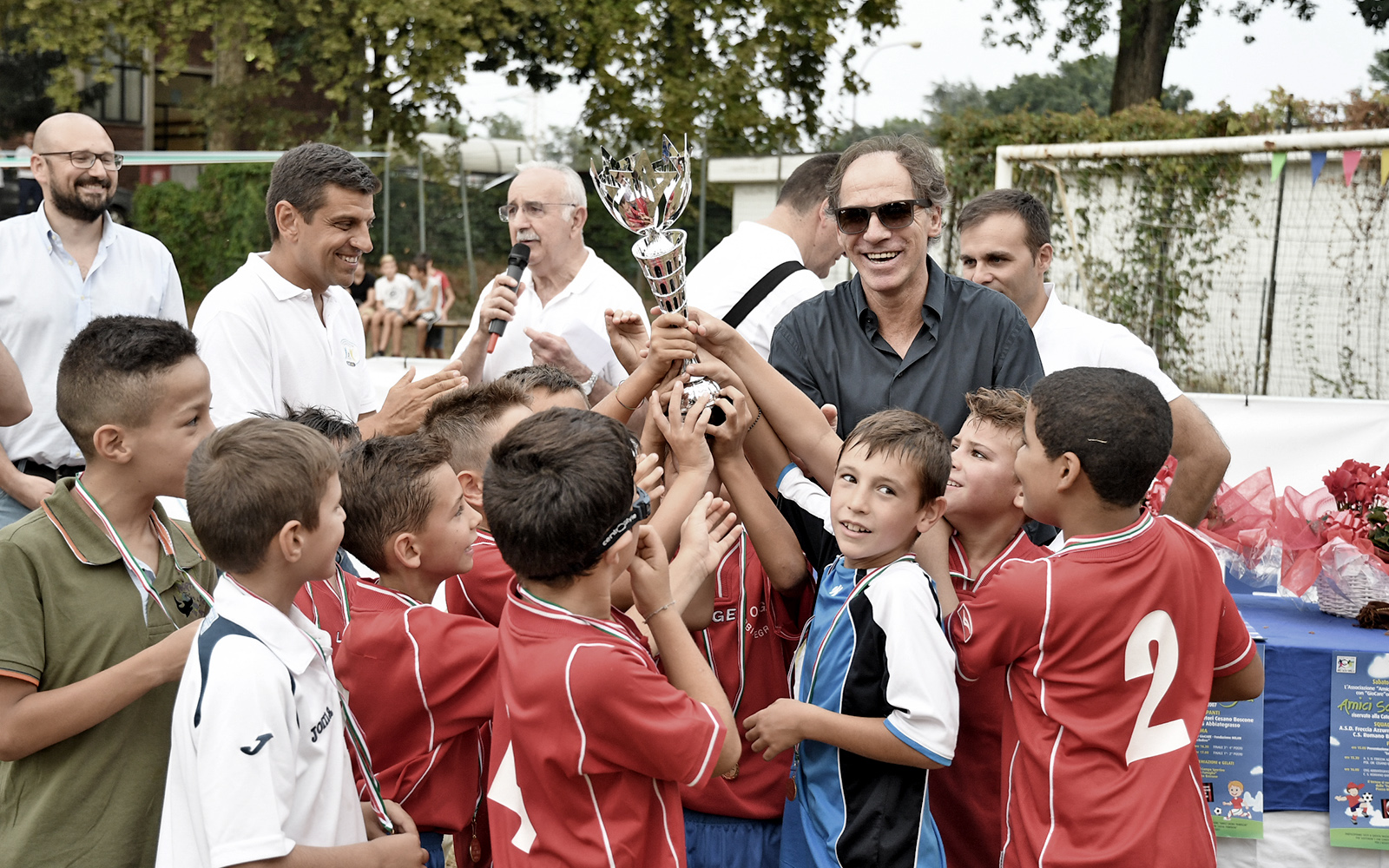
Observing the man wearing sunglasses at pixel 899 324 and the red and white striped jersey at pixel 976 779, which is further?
the man wearing sunglasses at pixel 899 324

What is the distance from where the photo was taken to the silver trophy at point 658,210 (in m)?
2.42

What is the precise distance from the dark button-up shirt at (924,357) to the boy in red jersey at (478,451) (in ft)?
2.33

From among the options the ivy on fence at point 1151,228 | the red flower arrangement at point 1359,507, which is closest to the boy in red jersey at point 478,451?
the red flower arrangement at point 1359,507

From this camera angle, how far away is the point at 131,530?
7.21 ft

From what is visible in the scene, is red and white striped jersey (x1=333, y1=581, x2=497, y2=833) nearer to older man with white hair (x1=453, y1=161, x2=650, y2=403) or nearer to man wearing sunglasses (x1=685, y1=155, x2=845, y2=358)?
man wearing sunglasses (x1=685, y1=155, x2=845, y2=358)

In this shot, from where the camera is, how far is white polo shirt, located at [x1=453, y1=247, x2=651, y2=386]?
4500 mm

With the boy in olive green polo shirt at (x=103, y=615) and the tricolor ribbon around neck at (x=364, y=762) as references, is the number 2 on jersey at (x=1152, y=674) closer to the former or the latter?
the tricolor ribbon around neck at (x=364, y=762)

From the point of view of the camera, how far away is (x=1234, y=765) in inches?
118

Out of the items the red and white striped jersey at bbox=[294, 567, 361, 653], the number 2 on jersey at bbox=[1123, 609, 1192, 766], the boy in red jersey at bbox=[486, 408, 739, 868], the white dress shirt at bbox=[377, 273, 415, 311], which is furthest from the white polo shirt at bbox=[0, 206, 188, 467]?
the white dress shirt at bbox=[377, 273, 415, 311]

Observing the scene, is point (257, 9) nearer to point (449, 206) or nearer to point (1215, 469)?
point (449, 206)

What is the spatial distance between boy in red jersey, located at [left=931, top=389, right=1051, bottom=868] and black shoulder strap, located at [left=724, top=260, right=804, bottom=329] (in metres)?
1.11

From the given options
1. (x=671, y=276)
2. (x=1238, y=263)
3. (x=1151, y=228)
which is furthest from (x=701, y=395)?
(x=1238, y=263)

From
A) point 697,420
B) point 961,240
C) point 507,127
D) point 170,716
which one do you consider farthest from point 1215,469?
point 507,127

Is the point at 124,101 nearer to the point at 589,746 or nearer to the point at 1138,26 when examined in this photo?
the point at 1138,26
